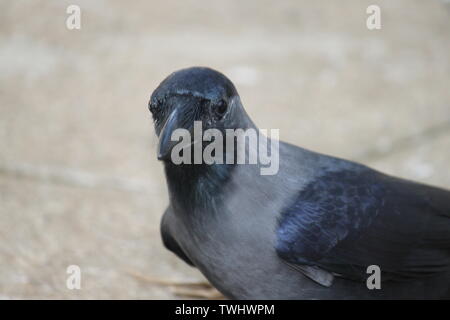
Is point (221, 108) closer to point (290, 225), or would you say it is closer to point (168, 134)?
point (168, 134)

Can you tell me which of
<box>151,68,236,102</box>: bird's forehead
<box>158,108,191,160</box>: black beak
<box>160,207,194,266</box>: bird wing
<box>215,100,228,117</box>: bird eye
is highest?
<box>151,68,236,102</box>: bird's forehead

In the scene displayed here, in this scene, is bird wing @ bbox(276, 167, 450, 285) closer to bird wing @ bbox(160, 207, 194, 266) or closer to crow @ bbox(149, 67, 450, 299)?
crow @ bbox(149, 67, 450, 299)

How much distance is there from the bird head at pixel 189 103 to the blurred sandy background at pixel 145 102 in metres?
1.17

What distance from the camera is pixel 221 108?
9.37ft

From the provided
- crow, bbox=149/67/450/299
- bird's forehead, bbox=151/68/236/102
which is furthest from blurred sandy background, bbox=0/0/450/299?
bird's forehead, bbox=151/68/236/102

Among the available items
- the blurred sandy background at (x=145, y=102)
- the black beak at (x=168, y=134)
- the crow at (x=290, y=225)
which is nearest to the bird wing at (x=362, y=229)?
the crow at (x=290, y=225)

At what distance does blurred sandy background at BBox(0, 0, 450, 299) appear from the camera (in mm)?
3982

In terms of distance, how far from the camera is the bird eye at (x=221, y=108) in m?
2.83

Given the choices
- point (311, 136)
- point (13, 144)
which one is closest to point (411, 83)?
point (311, 136)

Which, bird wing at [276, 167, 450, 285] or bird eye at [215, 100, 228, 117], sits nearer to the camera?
bird eye at [215, 100, 228, 117]

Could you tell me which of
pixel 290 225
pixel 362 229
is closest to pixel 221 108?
pixel 290 225

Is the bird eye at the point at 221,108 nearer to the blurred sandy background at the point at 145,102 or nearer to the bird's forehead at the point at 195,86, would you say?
the bird's forehead at the point at 195,86

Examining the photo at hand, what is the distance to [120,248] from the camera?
4.03 meters

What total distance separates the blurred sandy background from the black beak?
Answer: 1141 millimetres
